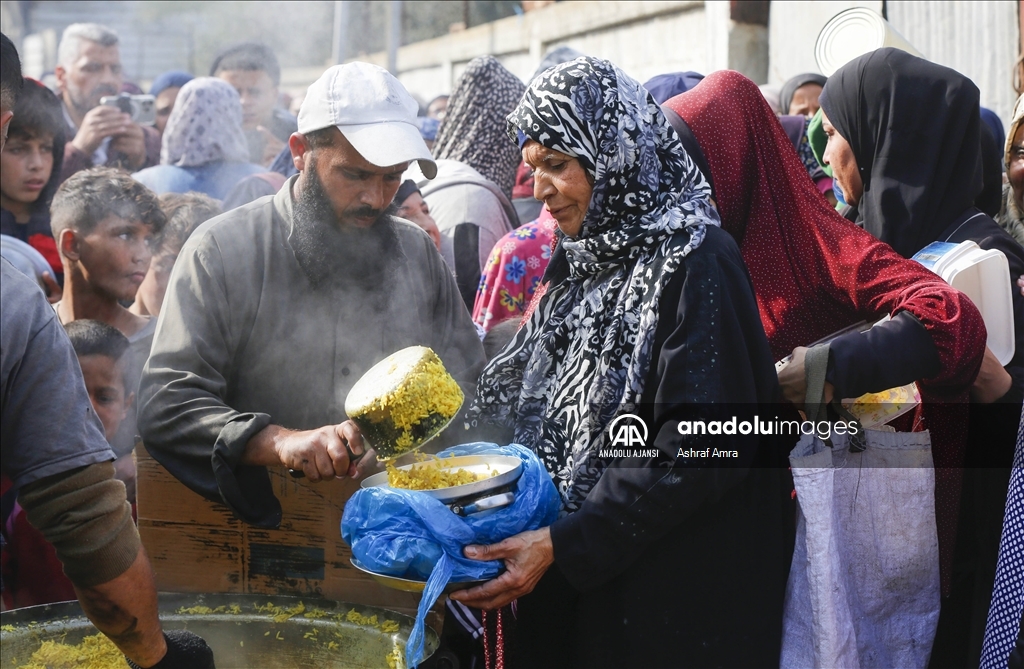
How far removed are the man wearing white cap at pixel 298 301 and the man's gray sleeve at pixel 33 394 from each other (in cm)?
49

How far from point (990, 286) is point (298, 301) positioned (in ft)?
6.59

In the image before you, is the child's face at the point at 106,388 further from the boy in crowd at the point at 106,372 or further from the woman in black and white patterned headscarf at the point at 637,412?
the woman in black and white patterned headscarf at the point at 637,412

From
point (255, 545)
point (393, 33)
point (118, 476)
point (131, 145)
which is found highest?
point (393, 33)

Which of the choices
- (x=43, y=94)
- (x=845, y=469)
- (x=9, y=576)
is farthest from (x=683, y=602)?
(x=43, y=94)

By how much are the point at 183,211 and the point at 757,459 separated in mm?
2987

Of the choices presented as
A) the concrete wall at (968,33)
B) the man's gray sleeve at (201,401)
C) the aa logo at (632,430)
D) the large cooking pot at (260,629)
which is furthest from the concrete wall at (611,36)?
the large cooking pot at (260,629)

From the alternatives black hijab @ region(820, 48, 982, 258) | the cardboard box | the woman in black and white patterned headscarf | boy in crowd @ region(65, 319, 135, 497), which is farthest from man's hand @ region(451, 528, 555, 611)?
boy in crowd @ region(65, 319, 135, 497)

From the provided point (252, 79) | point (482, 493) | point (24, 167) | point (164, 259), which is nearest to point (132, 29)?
point (252, 79)

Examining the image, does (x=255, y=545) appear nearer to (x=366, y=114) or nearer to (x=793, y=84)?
(x=366, y=114)

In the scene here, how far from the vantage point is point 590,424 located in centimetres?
235

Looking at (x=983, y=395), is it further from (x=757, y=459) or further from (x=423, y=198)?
(x=423, y=198)

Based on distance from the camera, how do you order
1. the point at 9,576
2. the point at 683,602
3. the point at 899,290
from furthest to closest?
the point at 9,576 < the point at 899,290 < the point at 683,602

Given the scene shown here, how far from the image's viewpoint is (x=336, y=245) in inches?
114

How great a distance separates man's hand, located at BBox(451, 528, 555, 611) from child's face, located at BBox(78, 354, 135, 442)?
6.59ft
